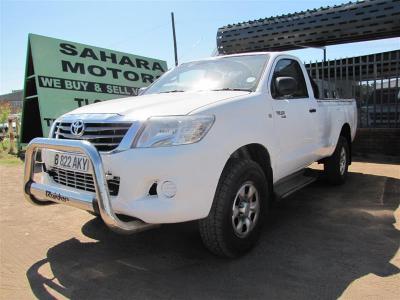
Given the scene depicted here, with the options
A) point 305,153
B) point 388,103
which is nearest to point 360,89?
point 388,103

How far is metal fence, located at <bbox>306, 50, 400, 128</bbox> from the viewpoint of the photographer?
9.28 meters

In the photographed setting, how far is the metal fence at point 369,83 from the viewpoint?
9.28 m

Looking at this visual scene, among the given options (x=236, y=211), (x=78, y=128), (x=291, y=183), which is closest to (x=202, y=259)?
(x=236, y=211)

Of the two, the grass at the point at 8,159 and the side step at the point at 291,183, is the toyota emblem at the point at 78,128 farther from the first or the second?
the grass at the point at 8,159

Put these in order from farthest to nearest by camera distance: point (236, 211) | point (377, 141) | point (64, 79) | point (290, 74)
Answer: point (64, 79), point (377, 141), point (290, 74), point (236, 211)

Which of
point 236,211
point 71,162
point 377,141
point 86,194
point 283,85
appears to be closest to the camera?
point 86,194

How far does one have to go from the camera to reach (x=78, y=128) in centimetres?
351

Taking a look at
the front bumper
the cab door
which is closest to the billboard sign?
the cab door

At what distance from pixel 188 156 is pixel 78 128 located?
42.3 inches

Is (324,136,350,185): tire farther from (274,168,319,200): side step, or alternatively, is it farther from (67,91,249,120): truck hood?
(67,91,249,120): truck hood

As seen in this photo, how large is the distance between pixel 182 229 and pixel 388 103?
23.0 ft

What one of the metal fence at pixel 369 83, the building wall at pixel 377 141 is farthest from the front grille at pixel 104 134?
the building wall at pixel 377 141

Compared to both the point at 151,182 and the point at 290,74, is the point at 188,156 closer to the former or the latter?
the point at 151,182

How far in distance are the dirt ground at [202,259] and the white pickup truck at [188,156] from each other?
1.17 feet
